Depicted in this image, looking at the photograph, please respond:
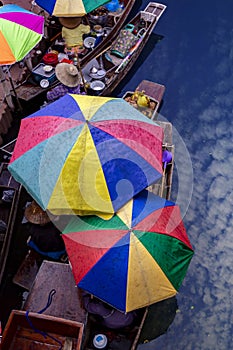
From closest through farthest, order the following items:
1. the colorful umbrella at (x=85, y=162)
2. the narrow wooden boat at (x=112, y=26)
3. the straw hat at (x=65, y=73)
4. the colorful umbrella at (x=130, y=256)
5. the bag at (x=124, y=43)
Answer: the colorful umbrella at (x=130, y=256) → the colorful umbrella at (x=85, y=162) → the straw hat at (x=65, y=73) → the narrow wooden boat at (x=112, y=26) → the bag at (x=124, y=43)

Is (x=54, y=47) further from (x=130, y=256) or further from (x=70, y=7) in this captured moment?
(x=130, y=256)

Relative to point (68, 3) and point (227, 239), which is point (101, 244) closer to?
point (227, 239)

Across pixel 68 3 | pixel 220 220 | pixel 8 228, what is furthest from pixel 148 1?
pixel 8 228

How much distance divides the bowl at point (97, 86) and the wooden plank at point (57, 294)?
4.40 metres

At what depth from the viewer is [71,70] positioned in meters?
8.15

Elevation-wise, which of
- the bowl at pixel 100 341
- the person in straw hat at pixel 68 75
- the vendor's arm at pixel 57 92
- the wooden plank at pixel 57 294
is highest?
the person in straw hat at pixel 68 75

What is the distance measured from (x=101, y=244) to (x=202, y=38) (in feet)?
26.2

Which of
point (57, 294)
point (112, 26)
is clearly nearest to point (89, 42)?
point (112, 26)

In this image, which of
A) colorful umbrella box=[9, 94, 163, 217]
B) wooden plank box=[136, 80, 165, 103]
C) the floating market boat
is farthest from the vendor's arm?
colorful umbrella box=[9, 94, 163, 217]

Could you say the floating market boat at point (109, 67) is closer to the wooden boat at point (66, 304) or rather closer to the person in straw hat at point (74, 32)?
the person in straw hat at point (74, 32)

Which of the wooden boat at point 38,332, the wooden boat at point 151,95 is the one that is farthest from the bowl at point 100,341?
the wooden boat at point 151,95

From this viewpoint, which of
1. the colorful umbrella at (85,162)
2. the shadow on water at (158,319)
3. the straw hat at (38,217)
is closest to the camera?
the colorful umbrella at (85,162)

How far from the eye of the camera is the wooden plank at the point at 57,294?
605cm

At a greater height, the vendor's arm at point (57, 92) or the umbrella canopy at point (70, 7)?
the umbrella canopy at point (70, 7)
